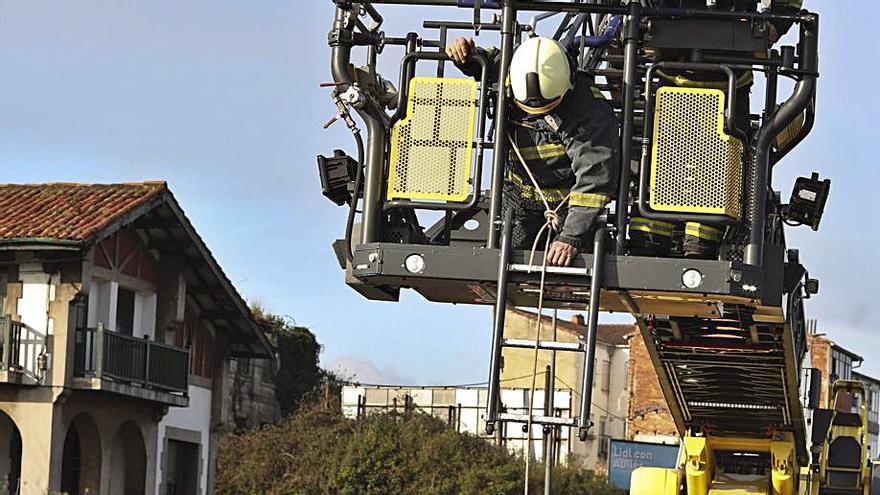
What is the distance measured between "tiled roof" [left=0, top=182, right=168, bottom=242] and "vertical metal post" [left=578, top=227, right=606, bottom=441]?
21.5 meters

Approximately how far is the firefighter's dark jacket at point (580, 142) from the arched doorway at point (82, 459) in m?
23.1

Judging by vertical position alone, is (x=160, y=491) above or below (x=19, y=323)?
below

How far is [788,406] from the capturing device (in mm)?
14992

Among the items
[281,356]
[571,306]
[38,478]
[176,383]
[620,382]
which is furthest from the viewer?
[620,382]

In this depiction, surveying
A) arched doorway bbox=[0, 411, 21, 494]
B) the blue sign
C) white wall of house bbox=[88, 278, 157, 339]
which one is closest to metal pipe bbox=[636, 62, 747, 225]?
white wall of house bbox=[88, 278, 157, 339]

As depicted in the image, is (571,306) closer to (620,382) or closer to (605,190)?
(605,190)

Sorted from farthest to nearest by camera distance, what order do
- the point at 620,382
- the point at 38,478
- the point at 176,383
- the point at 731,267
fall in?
the point at 620,382
the point at 176,383
the point at 38,478
the point at 731,267

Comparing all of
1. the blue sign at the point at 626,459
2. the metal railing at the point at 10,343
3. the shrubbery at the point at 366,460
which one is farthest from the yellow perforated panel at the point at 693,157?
the shrubbery at the point at 366,460

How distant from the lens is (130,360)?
31406 millimetres

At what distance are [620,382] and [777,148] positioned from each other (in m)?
56.9

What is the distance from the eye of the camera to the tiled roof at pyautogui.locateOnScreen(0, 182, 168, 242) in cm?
3011

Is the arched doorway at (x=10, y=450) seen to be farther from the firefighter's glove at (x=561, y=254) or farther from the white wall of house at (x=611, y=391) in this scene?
the white wall of house at (x=611, y=391)

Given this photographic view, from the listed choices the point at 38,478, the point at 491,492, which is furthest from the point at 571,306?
the point at 491,492

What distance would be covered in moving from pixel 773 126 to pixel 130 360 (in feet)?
76.4
